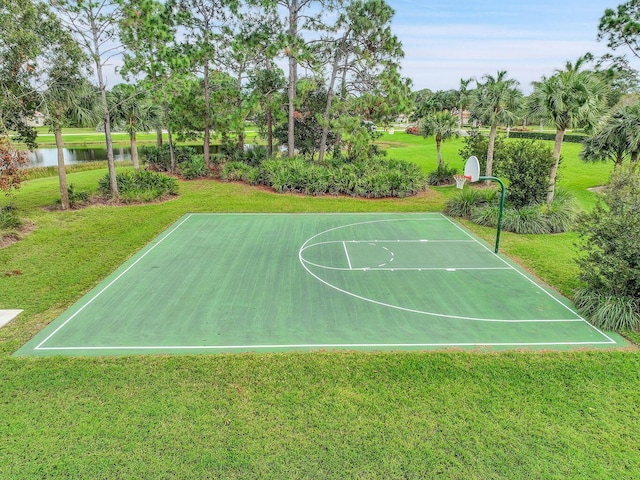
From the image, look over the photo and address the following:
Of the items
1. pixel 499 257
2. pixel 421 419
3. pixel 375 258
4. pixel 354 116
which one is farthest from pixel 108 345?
pixel 354 116

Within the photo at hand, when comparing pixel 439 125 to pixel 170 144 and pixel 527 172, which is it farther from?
pixel 170 144

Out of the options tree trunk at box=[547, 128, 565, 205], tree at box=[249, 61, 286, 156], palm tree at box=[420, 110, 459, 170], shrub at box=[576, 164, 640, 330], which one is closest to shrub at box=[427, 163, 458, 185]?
palm tree at box=[420, 110, 459, 170]

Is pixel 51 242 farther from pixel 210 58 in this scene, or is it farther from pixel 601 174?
pixel 601 174

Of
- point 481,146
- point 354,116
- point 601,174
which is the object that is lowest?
point 601,174

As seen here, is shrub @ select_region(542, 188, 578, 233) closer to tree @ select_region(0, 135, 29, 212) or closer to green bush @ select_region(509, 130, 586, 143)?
A: tree @ select_region(0, 135, 29, 212)

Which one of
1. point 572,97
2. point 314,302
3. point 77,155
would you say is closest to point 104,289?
point 314,302

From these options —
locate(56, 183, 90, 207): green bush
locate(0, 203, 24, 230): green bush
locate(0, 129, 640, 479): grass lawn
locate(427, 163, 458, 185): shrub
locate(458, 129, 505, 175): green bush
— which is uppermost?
locate(458, 129, 505, 175): green bush
